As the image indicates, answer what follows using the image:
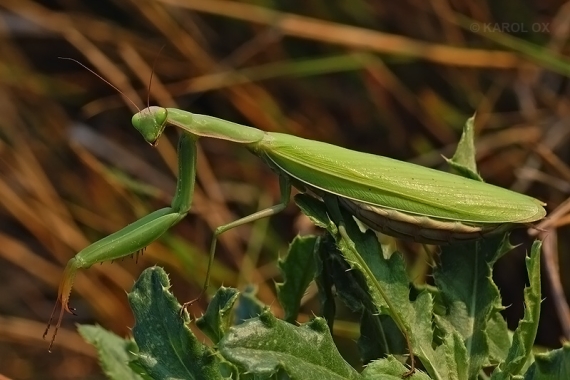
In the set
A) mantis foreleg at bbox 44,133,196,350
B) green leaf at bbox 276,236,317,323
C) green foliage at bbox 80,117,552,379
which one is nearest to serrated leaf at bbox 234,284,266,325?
green foliage at bbox 80,117,552,379

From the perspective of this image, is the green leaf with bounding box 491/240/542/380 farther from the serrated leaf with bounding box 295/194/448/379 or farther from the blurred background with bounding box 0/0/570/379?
the blurred background with bounding box 0/0/570/379

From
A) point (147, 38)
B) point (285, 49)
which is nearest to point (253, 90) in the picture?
point (285, 49)

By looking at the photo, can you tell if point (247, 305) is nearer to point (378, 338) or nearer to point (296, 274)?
point (296, 274)

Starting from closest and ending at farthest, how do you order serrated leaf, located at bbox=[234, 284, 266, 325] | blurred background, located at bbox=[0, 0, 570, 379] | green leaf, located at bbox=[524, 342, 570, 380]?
green leaf, located at bbox=[524, 342, 570, 380], serrated leaf, located at bbox=[234, 284, 266, 325], blurred background, located at bbox=[0, 0, 570, 379]

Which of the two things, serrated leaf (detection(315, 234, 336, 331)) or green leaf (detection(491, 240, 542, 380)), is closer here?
green leaf (detection(491, 240, 542, 380))

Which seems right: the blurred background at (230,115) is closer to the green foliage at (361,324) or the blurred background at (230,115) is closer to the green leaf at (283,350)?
the green foliage at (361,324)

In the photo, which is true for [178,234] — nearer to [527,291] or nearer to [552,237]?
[552,237]

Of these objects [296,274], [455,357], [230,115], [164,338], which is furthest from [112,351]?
[230,115]
